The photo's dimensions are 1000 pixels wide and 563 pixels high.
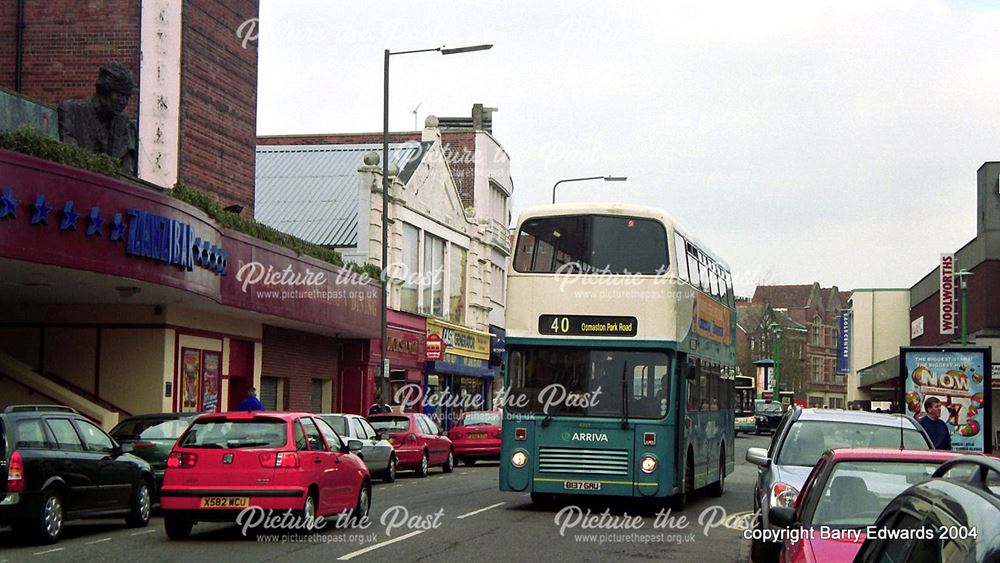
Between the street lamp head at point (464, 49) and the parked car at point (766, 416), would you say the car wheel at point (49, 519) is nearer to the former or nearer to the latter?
the street lamp head at point (464, 49)

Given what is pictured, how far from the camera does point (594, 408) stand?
18672 millimetres

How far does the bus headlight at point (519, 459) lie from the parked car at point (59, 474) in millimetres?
5084

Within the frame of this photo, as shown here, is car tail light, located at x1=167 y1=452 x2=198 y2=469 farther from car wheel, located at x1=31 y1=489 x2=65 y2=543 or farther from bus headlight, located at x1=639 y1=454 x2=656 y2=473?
bus headlight, located at x1=639 y1=454 x2=656 y2=473

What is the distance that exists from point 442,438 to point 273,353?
592cm

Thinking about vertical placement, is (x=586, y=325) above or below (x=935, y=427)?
above

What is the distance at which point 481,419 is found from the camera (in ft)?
119

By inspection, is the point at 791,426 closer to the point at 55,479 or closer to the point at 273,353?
the point at 55,479

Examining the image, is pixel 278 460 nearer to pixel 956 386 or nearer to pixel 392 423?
pixel 392 423

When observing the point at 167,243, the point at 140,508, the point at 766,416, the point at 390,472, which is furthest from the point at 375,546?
the point at 766,416

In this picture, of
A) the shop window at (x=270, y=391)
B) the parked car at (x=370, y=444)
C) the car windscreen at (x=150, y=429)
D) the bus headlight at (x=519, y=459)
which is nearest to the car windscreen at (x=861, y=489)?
the bus headlight at (x=519, y=459)

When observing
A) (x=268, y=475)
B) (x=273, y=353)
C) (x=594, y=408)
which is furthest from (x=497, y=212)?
(x=268, y=475)

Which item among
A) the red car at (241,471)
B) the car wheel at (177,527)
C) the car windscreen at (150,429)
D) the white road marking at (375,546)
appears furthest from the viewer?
the car windscreen at (150,429)

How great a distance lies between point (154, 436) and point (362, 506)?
13.4 feet

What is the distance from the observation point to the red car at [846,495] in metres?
8.27
